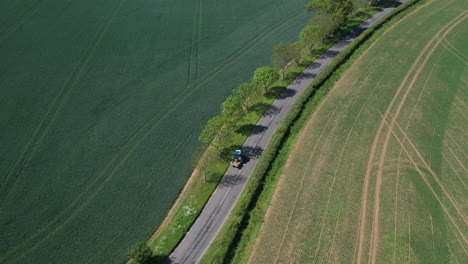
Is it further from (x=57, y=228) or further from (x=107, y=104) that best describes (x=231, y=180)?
(x=107, y=104)

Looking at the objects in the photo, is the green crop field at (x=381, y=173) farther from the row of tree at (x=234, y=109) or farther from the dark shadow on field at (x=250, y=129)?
the row of tree at (x=234, y=109)

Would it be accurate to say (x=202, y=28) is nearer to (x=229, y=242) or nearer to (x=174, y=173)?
(x=174, y=173)

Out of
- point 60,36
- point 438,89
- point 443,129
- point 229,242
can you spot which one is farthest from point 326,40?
point 60,36

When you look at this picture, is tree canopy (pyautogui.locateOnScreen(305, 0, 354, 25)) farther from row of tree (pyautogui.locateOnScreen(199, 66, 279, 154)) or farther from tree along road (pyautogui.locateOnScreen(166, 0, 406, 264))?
row of tree (pyautogui.locateOnScreen(199, 66, 279, 154))

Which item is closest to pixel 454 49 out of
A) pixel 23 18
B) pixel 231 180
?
pixel 231 180

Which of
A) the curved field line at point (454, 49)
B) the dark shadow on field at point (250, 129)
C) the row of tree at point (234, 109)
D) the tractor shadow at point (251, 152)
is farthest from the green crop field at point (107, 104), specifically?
the curved field line at point (454, 49)

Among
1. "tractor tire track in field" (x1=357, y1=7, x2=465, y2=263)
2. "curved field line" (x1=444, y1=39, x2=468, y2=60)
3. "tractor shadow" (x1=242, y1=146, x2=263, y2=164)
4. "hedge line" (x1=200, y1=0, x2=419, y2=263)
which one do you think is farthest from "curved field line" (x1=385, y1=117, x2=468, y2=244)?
"curved field line" (x1=444, y1=39, x2=468, y2=60)
